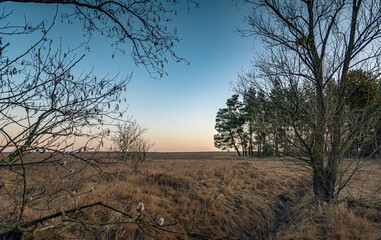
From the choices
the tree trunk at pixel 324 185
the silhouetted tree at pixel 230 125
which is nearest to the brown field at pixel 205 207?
the tree trunk at pixel 324 185

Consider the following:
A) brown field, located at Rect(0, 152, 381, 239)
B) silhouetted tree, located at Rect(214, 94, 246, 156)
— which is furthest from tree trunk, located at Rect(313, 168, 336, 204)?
silhouetted tree, located at Rect(214, 94, 246, 156)

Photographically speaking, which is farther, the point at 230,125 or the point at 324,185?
the point at 230,125

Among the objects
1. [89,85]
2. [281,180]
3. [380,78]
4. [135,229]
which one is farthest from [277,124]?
[281,180]

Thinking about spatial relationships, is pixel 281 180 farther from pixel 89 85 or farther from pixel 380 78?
pixel 89 85

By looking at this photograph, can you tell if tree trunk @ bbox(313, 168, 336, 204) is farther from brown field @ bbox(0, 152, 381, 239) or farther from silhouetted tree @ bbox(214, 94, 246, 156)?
silhouetted tree @ bbox(214, 94, 246, 156)

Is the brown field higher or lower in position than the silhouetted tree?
lower

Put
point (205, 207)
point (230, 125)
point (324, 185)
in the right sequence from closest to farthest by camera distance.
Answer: point (205, 207), point (324, 185), point (230, 125)

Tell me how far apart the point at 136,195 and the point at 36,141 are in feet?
13.6

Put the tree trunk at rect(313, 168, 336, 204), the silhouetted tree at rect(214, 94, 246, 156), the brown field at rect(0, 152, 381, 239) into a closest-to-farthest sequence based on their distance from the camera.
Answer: the brown field at rect(0, 152, 381, 239) → the tree trunk at rect(313, 168, 336, 204) → the silhouetted tree at rect(214, 94, 246, 156)

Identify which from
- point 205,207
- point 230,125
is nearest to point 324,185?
point 205,207

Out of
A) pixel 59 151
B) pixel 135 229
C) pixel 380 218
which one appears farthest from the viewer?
pixel 380 218

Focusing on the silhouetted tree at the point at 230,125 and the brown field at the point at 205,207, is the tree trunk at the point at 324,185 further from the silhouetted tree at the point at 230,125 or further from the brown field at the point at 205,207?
the silhouetted tree at the point at 230,125

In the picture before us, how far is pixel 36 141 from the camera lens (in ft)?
7.66

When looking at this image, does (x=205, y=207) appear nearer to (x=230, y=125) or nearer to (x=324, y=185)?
(x=324, y=185)
